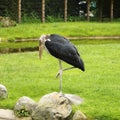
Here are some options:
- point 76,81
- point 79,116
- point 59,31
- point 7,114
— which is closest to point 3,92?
point 7,114

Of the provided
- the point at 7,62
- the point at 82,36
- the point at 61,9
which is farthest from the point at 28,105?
the point at 61,9

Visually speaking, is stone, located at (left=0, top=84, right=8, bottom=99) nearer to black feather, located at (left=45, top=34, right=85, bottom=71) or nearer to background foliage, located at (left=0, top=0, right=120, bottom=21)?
black feather, located at (left=45, top=34, right=85, bottom=71)

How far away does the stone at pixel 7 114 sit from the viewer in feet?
32.1

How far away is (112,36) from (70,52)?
20817mm

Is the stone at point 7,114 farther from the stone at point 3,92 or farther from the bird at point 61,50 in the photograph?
the bird at point 61,50

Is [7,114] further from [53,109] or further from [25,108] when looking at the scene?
[53,109]

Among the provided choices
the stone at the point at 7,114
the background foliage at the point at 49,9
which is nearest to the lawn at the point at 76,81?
the stone at the point at 7,114

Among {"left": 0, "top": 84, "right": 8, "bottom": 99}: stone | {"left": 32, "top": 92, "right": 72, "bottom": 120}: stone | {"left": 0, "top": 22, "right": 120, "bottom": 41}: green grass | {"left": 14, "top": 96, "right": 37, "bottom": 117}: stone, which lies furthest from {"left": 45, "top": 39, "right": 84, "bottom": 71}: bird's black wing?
{"left": 0, "top": 22, "right": 120, "bottom": 41}: green grass

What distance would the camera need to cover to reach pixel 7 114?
32.7 ft

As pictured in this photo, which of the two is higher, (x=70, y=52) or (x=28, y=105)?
(x=70, y=52)

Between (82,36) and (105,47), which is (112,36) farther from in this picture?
(105,47)

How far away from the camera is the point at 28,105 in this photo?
9867mm

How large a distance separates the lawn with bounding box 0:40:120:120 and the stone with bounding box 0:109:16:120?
0.24 metres

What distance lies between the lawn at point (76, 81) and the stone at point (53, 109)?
0.48 metres
